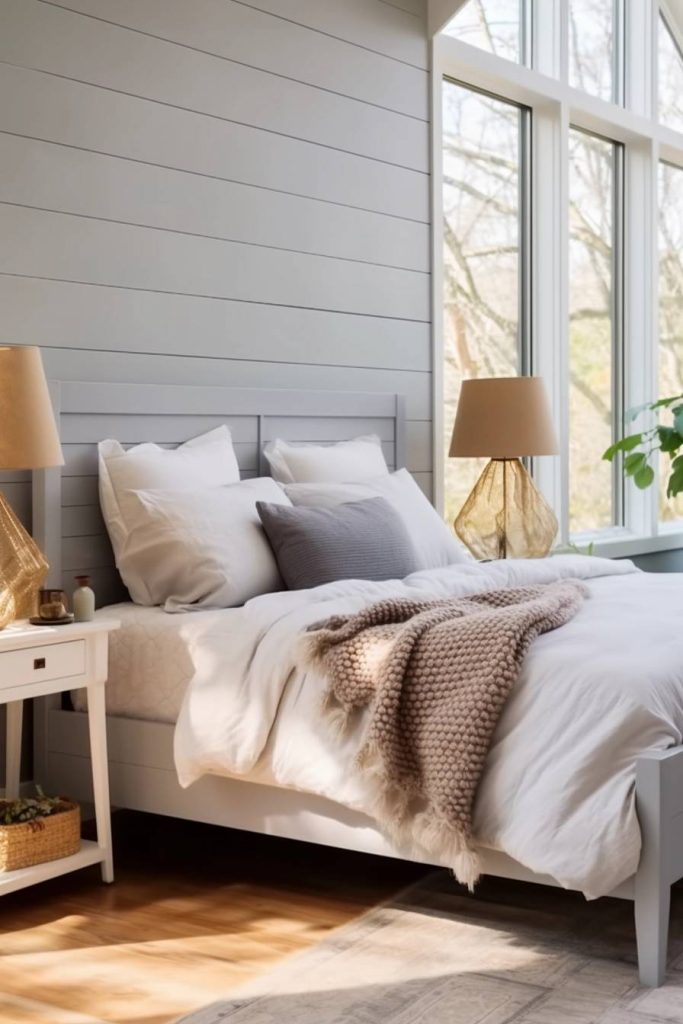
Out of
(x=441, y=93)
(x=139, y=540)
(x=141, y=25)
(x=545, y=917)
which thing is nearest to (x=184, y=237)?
(x=141, y=25)

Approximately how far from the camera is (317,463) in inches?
163

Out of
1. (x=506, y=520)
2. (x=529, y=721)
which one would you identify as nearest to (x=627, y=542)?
(x=506, y=520)

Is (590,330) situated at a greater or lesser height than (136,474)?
greater

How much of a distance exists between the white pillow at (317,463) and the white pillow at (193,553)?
1.60 feet

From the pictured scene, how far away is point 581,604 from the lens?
3.25 meters

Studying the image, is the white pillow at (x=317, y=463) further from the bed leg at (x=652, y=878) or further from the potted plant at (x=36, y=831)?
the bed leg at (x=652, y=878)

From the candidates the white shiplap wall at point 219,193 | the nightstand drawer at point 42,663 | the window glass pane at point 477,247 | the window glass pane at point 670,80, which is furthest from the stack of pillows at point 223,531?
the window glass pane at point 670,80

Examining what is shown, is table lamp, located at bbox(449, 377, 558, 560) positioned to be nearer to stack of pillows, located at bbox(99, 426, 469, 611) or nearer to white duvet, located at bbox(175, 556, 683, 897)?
stack of pillows, located at bbox(99, 426, 469, 611)

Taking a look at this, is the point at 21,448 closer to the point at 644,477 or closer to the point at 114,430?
the point at 114,430

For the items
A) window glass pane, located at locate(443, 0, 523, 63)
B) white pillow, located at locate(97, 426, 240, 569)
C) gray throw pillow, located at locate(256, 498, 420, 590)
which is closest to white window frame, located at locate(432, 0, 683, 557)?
window glass pane, located at locate(443, 0, 523, 63)

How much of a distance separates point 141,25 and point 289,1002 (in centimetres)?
278

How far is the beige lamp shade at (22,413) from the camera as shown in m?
3.04

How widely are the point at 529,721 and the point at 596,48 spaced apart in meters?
Answer: 4.40

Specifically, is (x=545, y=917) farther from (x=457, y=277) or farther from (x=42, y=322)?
(x=457, y=277)
